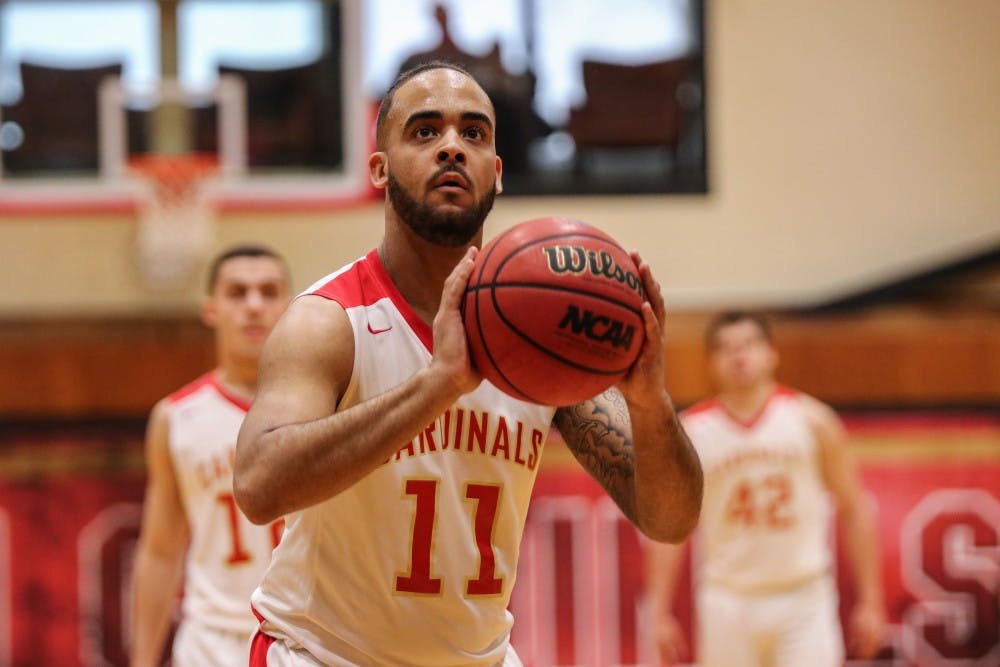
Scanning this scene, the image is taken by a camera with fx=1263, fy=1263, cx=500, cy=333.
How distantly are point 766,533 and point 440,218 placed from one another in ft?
13.1

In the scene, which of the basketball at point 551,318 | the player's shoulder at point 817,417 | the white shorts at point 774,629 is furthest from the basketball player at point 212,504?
the player's shoulder at point 817,417

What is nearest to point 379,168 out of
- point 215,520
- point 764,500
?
point 215,520

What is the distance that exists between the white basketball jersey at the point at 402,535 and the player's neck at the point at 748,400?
3.82 m

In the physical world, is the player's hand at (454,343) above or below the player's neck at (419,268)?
below

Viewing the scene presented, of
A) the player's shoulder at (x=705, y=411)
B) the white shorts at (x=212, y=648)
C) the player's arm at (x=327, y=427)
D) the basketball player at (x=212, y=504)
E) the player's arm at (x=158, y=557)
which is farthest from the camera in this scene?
the player's shoulder at (x=705, y=411)

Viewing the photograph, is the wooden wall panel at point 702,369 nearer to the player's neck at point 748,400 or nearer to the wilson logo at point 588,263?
the player's neck at point 748,400

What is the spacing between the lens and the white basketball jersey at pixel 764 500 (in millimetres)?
6277

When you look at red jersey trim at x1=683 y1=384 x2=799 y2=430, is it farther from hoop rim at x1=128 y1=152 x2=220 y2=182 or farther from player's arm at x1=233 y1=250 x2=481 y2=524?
player's arm at x1=233 y1=250 x2=481 y2=524

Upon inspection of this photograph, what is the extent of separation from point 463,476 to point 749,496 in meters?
3.81

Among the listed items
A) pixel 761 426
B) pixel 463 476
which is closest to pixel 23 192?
pixel 761 426

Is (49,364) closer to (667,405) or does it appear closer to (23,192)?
(23,192)

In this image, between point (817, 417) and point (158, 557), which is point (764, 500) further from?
point (158, 557)

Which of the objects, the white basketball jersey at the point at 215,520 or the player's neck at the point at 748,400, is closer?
the white basketball jersey at the point at 215,520

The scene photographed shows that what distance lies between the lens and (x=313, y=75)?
364 inches
